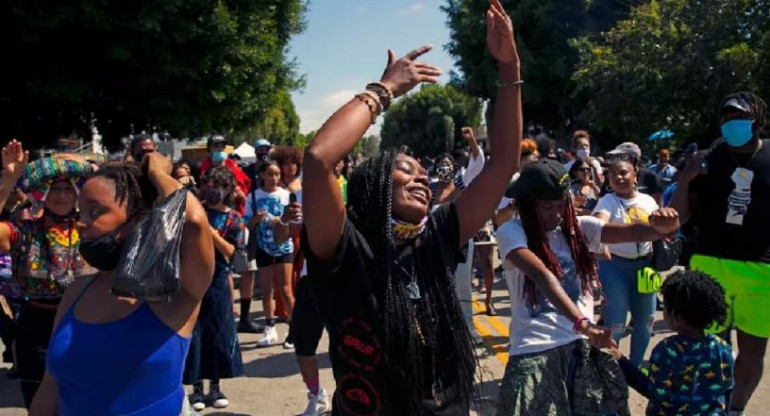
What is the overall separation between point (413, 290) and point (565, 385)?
3.61 feet

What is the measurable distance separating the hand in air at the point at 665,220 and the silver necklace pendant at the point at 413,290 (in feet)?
4.57

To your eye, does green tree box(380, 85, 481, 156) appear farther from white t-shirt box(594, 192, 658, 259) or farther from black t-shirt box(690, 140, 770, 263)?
black t-shirt box(690, 140, 770, 263)

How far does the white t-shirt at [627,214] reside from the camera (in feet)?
17.4

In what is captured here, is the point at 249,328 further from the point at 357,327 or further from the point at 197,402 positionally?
the point at 357,327

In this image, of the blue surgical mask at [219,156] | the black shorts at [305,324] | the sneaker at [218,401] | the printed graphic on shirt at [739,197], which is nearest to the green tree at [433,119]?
the blue surgical mask at [219,156]

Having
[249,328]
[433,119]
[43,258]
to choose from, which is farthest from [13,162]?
[433,119]

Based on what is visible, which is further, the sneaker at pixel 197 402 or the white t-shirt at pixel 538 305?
the sneaker at pixel 197 402

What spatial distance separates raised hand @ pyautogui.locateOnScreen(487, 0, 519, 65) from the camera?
2422mm

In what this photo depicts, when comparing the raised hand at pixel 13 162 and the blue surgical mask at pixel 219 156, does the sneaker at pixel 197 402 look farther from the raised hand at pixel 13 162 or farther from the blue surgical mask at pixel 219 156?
the blue surgical mask at pixel 219 156

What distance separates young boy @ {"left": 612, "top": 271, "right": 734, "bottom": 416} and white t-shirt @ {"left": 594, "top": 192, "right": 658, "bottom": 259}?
1885 millimetres

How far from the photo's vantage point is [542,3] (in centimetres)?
3384

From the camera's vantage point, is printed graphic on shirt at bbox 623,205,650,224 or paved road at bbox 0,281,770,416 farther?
paved road at bbox 0,281,770,416

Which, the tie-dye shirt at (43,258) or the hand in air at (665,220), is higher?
the hand in air at (665,220)

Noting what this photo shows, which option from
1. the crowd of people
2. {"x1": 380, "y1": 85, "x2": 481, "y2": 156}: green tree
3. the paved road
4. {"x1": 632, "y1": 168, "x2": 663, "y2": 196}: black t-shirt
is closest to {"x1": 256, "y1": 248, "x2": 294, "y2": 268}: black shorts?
the paved road
